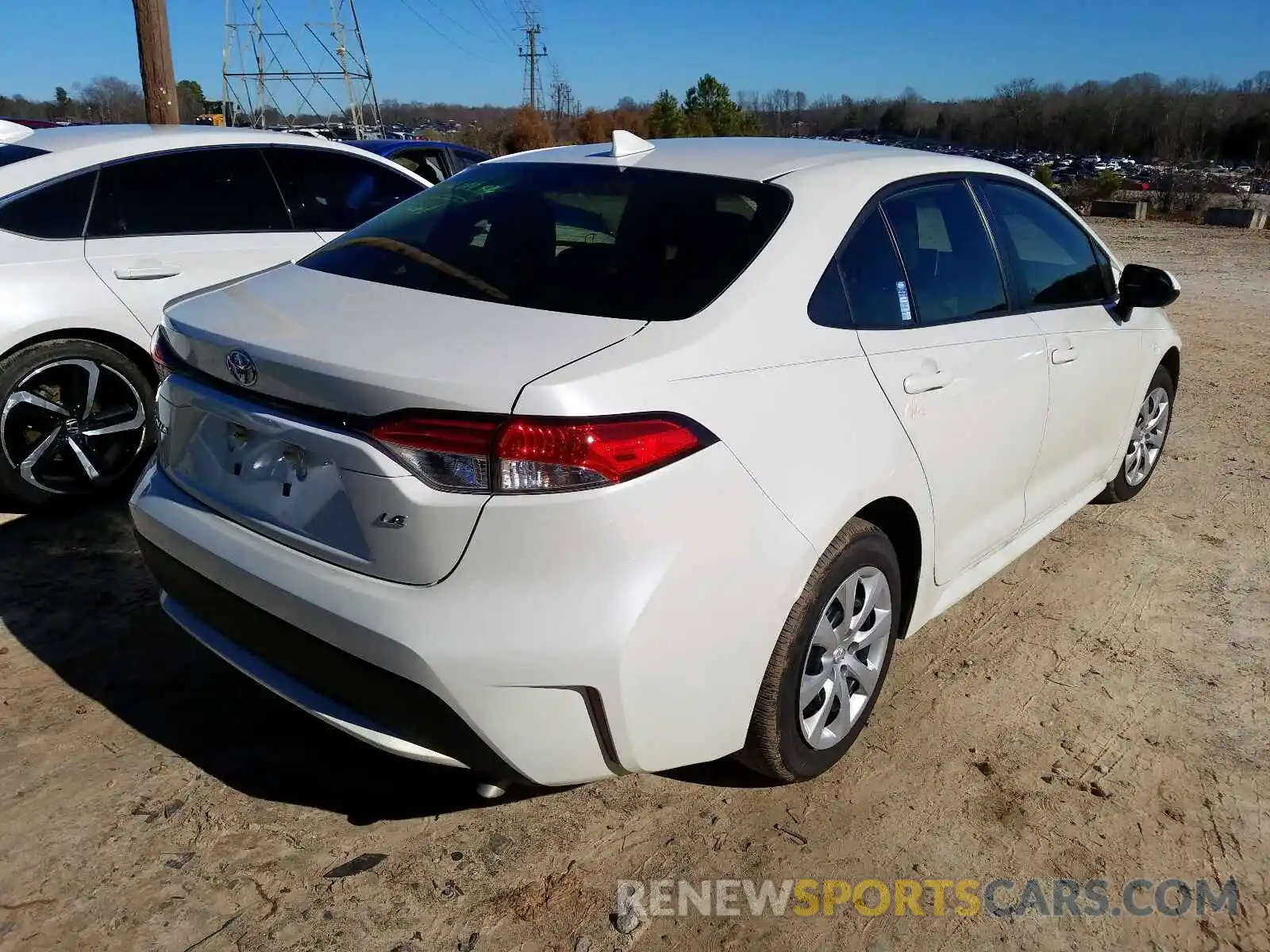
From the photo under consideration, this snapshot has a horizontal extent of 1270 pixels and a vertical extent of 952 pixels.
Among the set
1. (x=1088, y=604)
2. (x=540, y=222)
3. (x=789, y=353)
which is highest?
(x=540, y=222)

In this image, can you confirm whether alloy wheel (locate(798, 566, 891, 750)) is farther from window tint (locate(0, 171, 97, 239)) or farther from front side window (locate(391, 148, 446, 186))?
front side window (locate(391, 148, 446, 186))

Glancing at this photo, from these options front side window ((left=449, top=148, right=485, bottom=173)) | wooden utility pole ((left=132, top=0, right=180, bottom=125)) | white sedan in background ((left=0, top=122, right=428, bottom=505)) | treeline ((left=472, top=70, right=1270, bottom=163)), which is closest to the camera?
white sedan in background ((left=0, top=122, right=428, bottom=505))

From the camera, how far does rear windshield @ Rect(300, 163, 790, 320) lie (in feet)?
8.19

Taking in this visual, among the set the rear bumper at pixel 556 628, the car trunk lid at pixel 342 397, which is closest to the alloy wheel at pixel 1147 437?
the rear bumper at pixel 556 628

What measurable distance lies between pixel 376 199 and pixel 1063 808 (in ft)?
15.2

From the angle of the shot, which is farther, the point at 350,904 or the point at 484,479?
the point at 350,904

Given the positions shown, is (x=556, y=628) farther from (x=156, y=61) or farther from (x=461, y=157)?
(x=461, y=157)

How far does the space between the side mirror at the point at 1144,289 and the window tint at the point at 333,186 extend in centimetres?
375

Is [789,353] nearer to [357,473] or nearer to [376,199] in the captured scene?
[357,473]

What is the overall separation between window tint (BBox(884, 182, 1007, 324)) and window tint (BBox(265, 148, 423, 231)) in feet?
10.8

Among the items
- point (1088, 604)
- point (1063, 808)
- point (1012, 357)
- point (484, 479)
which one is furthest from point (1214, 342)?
point (484, 479)

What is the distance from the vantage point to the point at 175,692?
3.15m

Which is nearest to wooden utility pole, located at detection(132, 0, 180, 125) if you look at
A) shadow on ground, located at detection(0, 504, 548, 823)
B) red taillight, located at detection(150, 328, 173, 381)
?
shadow on ground, located at detection(0, 504, 548, 823)

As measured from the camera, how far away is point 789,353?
8.06ft
